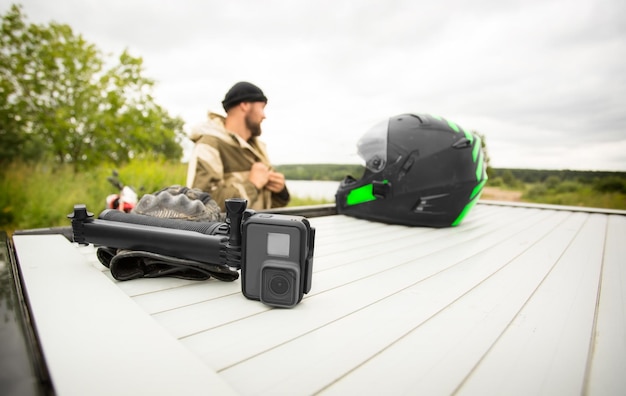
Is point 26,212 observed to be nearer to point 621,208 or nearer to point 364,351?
point 364,351

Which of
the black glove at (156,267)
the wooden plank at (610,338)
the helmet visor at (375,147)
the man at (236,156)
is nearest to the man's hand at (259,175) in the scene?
the man at (236,156)

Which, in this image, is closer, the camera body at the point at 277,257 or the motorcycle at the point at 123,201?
the camera body at the point at 277,257

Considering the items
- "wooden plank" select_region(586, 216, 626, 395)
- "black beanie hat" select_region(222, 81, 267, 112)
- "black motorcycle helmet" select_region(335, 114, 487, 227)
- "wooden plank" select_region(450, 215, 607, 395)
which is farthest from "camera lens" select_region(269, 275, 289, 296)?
"black beanie hat" select_region(222, 81, 267, 112)

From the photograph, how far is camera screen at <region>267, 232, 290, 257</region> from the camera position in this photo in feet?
2.23

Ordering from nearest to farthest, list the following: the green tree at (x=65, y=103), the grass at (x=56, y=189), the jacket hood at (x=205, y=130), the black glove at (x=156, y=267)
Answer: the black glove at (x=156, y=267)
the jacket hood at (x=205, y=130)
the grass at (x=56, y=189)
the green tree at (x=65, y=103)

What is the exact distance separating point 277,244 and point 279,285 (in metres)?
0.09

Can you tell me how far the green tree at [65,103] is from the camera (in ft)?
17.2

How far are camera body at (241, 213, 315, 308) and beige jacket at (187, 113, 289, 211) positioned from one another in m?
1.47

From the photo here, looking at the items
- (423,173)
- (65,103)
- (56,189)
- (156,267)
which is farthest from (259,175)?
(65,103)

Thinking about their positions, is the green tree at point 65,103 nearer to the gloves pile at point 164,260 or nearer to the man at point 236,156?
the man at point 236,156

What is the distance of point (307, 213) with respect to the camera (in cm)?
220

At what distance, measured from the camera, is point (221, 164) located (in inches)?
86.7

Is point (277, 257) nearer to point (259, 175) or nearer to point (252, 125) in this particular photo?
point (259, 175)

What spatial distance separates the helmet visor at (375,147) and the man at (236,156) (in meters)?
0.70
